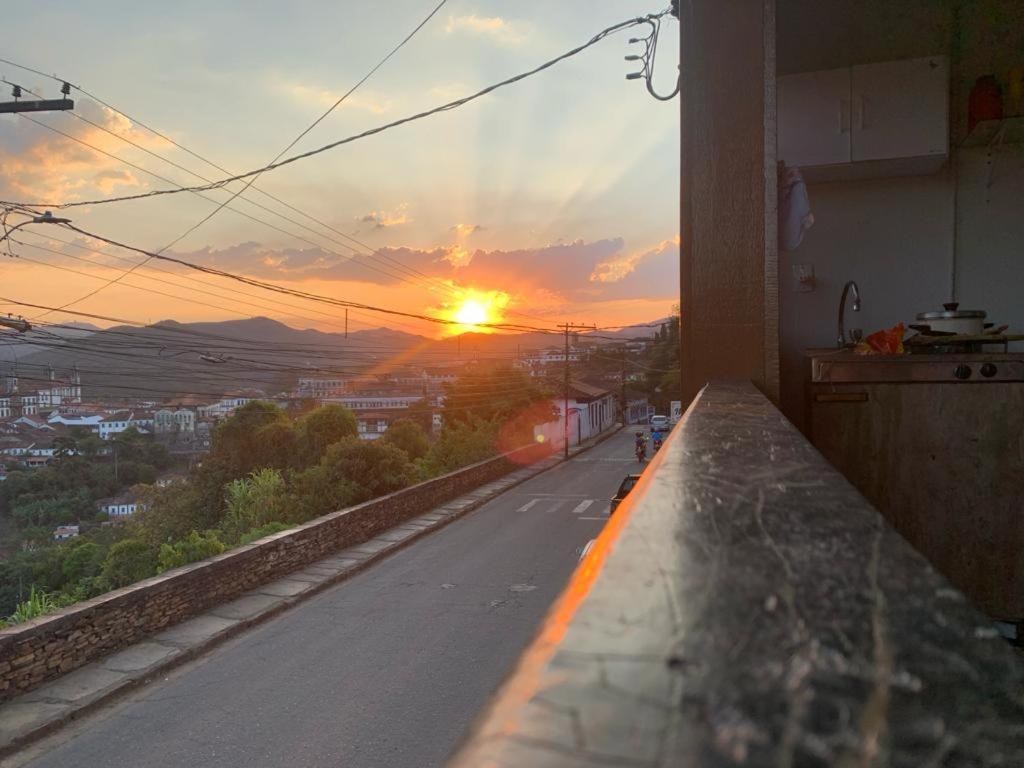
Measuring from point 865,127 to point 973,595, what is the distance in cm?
292

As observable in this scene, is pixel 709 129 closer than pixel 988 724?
No

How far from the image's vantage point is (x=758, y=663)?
297mm

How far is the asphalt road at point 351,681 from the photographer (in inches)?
247

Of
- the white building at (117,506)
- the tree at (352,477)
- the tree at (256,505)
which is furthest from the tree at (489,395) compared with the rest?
the white building at (117,506)

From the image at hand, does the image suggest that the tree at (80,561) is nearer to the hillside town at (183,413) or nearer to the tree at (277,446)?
the hillside town at (183,413)

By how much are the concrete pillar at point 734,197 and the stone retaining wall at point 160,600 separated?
25.7 feet

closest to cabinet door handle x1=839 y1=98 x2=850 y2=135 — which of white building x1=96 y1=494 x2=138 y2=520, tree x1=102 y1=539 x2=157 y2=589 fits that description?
tree x1=102 y1=539 x2=157 y2=589

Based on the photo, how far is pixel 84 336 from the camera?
17453mm

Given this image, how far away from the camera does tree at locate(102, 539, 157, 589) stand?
1603 centimetres

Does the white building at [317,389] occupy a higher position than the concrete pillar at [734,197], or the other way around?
the concrete pillar at [734,197]

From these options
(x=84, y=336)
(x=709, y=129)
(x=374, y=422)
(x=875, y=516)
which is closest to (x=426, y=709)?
(x=709, y=129)

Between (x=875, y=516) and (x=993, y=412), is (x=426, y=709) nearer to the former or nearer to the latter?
(x=993, y=412)

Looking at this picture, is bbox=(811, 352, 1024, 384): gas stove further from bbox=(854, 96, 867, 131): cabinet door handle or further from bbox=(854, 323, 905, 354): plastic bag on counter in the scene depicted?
bbox=(854, 96, 867, 131): cabinet door handle

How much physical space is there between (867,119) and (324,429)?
2382cm
